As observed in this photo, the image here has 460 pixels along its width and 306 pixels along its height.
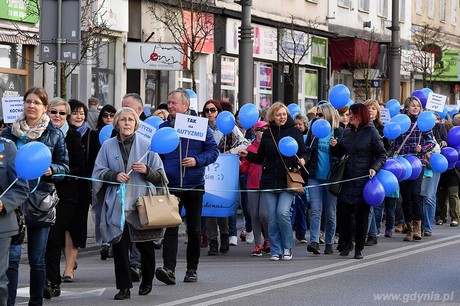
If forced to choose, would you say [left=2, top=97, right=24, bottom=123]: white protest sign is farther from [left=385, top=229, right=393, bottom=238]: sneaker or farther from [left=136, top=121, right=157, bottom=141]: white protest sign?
[left=385, top=229, right=393, bottom=238]: sneaker

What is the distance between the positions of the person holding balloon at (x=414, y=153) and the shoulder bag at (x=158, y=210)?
6927 millimetres

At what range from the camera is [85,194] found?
14.2 metres

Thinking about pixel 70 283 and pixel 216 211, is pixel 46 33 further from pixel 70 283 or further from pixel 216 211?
pixel 70 283

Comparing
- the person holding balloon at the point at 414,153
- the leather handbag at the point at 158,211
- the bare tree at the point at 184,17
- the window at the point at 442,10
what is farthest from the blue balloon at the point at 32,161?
the window at the point at 442,10

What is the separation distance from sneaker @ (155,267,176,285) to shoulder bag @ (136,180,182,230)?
0.84m

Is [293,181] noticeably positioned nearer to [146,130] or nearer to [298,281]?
[298,281]

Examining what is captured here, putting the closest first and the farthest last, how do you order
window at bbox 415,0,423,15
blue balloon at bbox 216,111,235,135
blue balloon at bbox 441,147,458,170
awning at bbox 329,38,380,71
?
blue balloon at bbox 216,111,235,135
blue balloon at bbox 441,147,458,170
awning at bbox 329,38,380,71
window at bbox 415,0,423,15

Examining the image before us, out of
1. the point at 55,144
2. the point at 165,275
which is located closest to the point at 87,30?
the point at 165,275

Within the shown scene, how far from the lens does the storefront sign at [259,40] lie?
3472 cm

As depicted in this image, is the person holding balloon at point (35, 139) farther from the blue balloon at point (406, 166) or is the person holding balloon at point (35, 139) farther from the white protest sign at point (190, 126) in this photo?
the blue balloon at point (406, 166)

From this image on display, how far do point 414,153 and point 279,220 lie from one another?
3790mm

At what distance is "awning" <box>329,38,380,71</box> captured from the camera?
42969 mm

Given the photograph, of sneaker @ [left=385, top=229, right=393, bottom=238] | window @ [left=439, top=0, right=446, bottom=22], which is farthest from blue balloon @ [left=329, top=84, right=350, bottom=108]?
window @ [left=439, top=0, right=446, bottom=22]

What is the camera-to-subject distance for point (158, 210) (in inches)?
481
